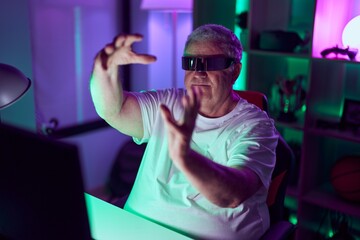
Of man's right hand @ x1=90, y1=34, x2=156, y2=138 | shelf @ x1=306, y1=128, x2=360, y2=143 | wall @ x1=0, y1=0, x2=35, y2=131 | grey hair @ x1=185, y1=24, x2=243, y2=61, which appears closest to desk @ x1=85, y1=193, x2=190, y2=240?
man's right hand @ x1=90, y1=34, x2=156, y2=138

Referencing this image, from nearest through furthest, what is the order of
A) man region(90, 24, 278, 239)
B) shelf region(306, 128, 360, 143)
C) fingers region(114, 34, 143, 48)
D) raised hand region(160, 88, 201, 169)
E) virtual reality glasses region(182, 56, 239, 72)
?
raised hand region(160, 88, 201, 169), fingers region(114, 34, 143, 48), man region(90, 24, 278, 239), virtual reality glasses region(182, 56, 239, 72), shelf region(306, 128, 360, 143)

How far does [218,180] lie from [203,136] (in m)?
0.49

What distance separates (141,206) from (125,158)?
1.93 m

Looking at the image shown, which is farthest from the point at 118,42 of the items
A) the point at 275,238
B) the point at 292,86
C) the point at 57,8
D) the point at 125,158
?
the point at 125,158

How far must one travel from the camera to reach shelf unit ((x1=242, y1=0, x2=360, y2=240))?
2.61 m

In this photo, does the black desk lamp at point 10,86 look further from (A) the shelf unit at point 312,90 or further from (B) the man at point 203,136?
(A) the shelf unit at point 312,90

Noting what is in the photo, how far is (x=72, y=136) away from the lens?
11.6 ft

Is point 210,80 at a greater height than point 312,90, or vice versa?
point 210,80

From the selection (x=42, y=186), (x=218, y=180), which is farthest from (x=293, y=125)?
(x=42, y=186)

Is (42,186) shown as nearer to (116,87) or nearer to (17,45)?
(116,87)

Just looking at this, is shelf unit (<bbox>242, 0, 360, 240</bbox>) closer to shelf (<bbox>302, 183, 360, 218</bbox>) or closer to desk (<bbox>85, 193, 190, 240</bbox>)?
shelf (<bbox>302, 183, 360, 218</bbox>)

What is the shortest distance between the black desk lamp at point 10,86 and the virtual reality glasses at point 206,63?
57 centimetres

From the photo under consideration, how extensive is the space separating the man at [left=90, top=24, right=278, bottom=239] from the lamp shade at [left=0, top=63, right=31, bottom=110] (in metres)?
0.23

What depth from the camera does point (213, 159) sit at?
5.70ft
